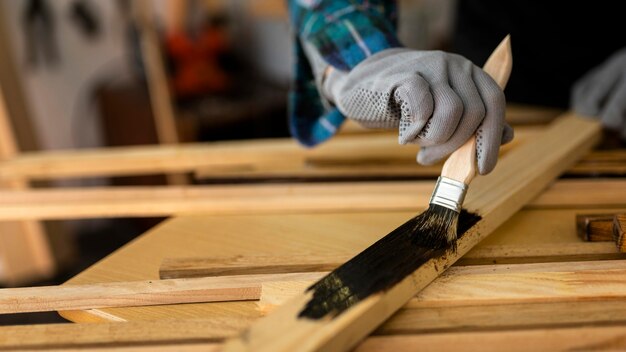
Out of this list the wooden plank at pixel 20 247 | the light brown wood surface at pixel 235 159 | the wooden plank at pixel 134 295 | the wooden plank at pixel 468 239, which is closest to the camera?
the wooden plank at pixel 468 239

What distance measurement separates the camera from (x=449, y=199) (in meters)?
0.65

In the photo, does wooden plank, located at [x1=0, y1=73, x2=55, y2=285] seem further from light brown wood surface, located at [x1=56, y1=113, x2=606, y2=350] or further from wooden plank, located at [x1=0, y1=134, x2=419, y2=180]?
light brown wood surface, located at [x1=56, y1=113, x2=606, y2=350]

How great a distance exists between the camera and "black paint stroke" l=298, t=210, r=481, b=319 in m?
0.52

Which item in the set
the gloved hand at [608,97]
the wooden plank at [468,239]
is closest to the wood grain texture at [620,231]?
the wooden plank at [468,239]

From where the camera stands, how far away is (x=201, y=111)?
2416 millimetres

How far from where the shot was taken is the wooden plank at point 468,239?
1.61 feet

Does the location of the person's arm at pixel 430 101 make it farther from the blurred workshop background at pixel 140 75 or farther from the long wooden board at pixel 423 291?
the blurred workshop background at pixel 140 75

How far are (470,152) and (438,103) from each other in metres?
0.07

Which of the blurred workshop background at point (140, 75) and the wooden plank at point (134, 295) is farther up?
the blurred workshop background at point (140, 75)

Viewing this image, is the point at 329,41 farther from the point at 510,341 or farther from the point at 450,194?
the point at 510,341

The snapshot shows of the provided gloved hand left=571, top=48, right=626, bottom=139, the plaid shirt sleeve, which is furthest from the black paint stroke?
gloved hand left=571, top=48, right=626, bottom=139

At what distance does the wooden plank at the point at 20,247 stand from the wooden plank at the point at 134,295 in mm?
1216

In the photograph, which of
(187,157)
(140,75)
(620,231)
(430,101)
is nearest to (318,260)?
(430,101)

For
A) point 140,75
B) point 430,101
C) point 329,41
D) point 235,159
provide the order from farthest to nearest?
1. point 140,75
2. point 235,159
3. point 329,41
4. point 430,101
